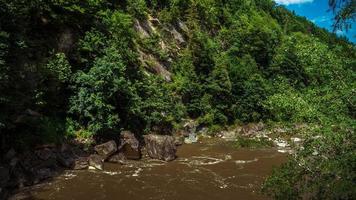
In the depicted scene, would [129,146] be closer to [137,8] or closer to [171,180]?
[171,180]

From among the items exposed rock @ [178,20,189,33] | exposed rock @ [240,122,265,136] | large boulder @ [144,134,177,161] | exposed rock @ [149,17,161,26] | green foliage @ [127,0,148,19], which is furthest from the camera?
exposed rock @ [178,20,189,33]

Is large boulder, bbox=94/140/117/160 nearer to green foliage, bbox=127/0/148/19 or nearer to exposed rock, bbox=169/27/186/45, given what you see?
green foliage, bbox=127/0/148/19

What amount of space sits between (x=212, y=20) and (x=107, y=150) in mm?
36380

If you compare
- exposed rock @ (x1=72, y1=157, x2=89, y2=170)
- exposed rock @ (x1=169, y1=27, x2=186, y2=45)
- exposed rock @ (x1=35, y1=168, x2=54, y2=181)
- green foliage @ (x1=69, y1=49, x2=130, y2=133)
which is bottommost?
exposed rock @ (x1=35, y1=168, x2=54, y2=181)

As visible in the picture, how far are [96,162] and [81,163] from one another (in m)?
0.86

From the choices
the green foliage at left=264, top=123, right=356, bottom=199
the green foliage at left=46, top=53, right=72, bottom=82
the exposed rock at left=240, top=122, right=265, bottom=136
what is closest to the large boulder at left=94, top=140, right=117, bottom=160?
the green foliage at left=46, top=53, right=72, bottom=82

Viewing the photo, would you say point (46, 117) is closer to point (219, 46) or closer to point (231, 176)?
point (231, 176)

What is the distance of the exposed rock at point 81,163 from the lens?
78.1ft

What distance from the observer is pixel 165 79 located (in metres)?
41.4

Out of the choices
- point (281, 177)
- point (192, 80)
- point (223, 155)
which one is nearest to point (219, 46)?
point (192, 80)

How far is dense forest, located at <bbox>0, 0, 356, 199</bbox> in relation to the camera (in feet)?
47.4

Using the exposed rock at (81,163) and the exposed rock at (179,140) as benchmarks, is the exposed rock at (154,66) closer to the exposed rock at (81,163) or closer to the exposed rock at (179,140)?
the exposed rock at (179,140)

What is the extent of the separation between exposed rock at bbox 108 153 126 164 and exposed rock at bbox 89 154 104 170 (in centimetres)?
105

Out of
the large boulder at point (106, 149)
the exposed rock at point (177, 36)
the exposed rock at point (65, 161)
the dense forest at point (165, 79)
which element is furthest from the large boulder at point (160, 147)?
the exposed rock at point (177, 36)
